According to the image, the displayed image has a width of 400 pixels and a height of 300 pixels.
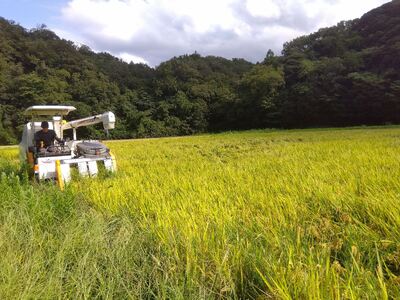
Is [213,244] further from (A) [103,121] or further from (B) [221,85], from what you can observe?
(B) [221,85]

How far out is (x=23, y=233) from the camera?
124 inches

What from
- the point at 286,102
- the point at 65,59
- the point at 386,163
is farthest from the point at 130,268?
the point at 65,59

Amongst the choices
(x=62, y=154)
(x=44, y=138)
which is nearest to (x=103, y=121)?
(x=62, y=154)

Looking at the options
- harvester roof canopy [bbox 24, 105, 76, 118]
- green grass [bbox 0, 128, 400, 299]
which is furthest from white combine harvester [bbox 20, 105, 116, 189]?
green grass [bbox 0, 128, 400, 299]

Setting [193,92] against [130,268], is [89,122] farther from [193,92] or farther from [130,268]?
[193,92]

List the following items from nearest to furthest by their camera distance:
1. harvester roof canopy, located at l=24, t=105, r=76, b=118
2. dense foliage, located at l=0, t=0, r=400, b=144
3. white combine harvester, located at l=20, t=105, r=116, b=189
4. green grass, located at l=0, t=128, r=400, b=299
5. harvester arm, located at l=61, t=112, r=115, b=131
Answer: green grass, located at l=0, t=128, r=400, b=299
white combine harvester, located at l=20, t=105, r=116, b=189
harvester arm, located at l=61, t=112, r=115, b=131
harvester roof canopy, located at l=24, t=105, r=76, b=118
dense foliage, located at l=0, t=0, r=400, b=144

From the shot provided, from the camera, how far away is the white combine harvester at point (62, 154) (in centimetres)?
629

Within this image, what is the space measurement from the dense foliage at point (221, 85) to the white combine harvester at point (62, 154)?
26.2 meters

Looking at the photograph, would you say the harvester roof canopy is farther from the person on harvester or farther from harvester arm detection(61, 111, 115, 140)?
the person on harvester

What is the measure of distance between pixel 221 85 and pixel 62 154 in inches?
1633

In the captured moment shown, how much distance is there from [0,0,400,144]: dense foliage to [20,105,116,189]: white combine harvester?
86.1 feet

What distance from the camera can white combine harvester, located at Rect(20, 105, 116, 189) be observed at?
6.29 metres

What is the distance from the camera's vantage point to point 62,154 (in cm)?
673

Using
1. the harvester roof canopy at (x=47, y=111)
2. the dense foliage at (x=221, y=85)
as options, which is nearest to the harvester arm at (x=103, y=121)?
the harvester roof canopy at (x=47, y=111)
